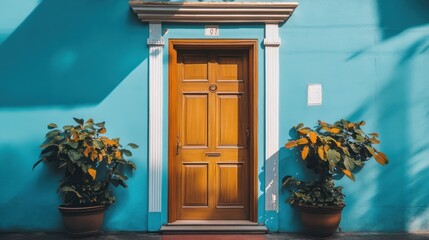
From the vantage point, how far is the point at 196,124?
5.75 meters

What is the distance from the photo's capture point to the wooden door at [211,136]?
5707 mm

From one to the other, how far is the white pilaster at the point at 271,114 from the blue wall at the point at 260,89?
3.4 inches

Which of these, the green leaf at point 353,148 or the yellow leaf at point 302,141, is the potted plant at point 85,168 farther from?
the green leaf at point 353,148

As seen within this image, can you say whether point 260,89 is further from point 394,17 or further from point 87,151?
point 87,151

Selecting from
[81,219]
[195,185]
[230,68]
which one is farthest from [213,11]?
[81,219]

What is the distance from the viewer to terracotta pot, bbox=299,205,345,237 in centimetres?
518

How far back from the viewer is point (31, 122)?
5543 millimetres

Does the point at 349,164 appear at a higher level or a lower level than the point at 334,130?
lower

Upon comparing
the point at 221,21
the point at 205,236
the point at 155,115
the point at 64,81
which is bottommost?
the point at 205,236

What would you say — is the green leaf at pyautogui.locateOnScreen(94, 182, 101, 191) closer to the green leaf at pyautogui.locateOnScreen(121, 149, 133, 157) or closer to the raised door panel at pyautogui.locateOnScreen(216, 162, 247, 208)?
the green leaf at pyautogui.locateOnScreen(121, 149, 133, 157)

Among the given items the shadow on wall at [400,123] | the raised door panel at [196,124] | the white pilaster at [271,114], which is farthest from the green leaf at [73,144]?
the shadow on wall at [400,123]


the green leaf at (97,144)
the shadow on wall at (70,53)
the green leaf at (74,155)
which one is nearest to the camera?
the green leaf at (74,155)

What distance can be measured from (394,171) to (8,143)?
5055 millimetres

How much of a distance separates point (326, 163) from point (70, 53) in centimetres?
356
